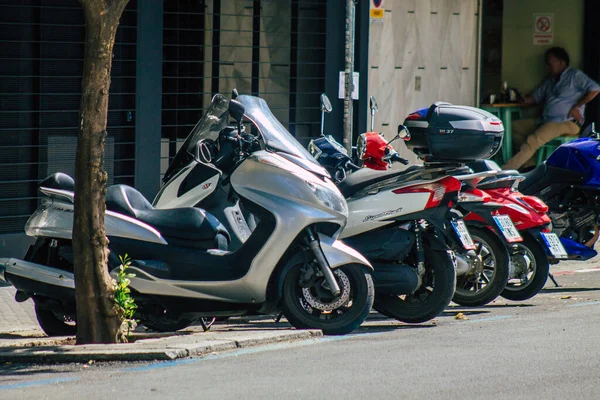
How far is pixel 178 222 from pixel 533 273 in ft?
11.3

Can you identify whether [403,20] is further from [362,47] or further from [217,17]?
[217,17]

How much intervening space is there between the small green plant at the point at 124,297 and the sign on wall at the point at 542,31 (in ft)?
36.7

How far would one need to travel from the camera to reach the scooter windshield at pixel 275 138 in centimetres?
843

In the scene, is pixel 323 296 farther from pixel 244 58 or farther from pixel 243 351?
pixel 244 58

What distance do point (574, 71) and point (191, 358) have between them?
35.7 ft

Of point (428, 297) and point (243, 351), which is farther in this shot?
point (428, 297)

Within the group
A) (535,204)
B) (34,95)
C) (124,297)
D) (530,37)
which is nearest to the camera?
(124,297)

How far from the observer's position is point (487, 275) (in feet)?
32.7

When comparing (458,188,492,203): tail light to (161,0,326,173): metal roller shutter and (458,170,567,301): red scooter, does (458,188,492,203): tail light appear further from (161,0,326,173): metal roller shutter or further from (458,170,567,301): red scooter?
(161,0,326,173): metal roller shutter

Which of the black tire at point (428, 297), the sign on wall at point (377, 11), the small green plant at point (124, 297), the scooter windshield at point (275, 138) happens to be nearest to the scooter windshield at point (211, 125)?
the scooter windshield at point (275, 138)

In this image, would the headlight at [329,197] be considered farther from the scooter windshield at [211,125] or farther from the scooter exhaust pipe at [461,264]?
the scooter exhaust pipe at [461,264]

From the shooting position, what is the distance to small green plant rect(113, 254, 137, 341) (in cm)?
789

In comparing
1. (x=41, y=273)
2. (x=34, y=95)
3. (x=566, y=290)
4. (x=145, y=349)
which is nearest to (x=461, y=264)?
(x=566, y=290)

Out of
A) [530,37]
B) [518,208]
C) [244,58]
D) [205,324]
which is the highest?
[530,37]
